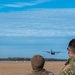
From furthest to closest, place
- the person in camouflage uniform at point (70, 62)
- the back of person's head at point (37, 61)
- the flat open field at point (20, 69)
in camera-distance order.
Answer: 1. the flat open field at point (20, 69)
2. the back of person's head at point (37, 61)
3. the person in camouflage uniform at point (70, 62)

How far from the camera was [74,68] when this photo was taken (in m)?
6.48

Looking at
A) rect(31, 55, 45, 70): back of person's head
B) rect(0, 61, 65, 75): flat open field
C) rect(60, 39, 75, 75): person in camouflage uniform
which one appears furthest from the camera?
rect(0, 61, 65, 75): flat open field

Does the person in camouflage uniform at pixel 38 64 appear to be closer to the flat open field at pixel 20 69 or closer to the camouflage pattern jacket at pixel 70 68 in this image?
the camouflage pattern jacket at pixel 70 68

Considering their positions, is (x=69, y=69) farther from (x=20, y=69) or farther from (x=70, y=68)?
(x=20, y=69)

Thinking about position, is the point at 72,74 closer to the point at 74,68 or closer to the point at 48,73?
the point at 74,68

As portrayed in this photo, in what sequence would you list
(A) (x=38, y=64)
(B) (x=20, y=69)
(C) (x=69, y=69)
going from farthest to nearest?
(B) (x=20, y=69) < (A) (x=38, y=64) < (C) (x=69, y=69)

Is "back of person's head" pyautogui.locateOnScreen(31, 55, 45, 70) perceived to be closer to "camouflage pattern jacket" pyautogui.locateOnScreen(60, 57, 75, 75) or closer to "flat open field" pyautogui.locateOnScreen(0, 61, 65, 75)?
"camouflage pattern jacket" pyautogui.locateOnScreen(60, 57, 75, 75)

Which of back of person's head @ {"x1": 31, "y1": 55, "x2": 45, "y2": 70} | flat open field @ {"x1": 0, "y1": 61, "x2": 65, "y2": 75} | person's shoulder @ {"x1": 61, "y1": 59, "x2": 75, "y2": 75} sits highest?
back of person's head @ {"x1": 31, "y1": 55, "x2": 45, "y2": 70}

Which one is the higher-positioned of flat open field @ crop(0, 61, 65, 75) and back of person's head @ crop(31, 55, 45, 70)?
back of person's head @ crop(31, 55, 45, 70)

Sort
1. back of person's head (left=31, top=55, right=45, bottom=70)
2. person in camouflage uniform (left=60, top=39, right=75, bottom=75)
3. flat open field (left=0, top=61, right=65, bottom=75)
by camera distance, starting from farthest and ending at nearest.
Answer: flat open field (left=0, top=61, right=65, bottom=75) < back of person's head (left=31, top=55, right=45, bottom=70) < person in camouflage uniform (left=60, top=39, right=75, bottom=75)


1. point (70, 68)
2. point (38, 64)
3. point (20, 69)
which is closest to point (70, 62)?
point (70, 68)

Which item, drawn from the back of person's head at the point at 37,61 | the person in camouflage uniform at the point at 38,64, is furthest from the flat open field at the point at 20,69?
the back of person's head at the point at 37,61

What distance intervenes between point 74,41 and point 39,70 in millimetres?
818

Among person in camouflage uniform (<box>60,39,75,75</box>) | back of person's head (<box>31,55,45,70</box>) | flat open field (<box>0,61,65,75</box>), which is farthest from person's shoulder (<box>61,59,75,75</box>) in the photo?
flat open field (<box>0,61,65,75</box>)
